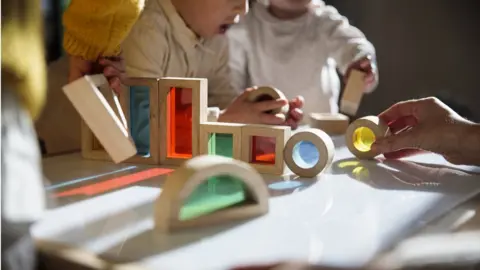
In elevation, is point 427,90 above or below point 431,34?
below

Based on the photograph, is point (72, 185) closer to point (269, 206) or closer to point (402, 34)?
→ point (269, 206)

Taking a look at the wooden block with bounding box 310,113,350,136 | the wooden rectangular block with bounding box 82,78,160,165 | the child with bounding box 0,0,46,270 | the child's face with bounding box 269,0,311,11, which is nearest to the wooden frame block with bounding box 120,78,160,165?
the wooden rectangular block with bounding box 82,78,160,165

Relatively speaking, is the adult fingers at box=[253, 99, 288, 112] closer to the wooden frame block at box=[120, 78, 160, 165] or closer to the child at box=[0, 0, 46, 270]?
the wooden frame block at box=[120, 78, 160, 165]

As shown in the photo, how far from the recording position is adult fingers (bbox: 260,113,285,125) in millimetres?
849

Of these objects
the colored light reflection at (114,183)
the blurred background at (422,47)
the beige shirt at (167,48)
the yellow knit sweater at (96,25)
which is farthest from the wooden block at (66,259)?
the blurred background at (422,47)

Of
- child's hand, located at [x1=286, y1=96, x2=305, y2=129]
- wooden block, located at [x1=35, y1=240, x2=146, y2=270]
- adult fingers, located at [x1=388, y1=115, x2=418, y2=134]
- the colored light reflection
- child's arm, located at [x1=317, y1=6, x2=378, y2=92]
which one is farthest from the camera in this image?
child's arm, located at [x1=317, y1=6, x2=378, y2=92]

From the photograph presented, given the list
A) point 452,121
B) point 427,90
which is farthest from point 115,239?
point 427,90

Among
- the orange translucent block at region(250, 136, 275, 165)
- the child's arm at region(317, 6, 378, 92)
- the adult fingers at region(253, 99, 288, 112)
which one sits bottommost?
the orange translucent block at region(250, 136, 275, 165)

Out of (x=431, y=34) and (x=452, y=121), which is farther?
(x=431, y=34)

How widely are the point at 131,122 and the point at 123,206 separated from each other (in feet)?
0.69

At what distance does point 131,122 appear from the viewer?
72 centimetres

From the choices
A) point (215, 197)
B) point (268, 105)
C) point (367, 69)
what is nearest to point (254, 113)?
point (268, 105)

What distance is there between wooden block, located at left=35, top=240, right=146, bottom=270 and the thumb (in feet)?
1.35

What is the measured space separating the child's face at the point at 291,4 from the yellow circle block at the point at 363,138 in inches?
15.3
